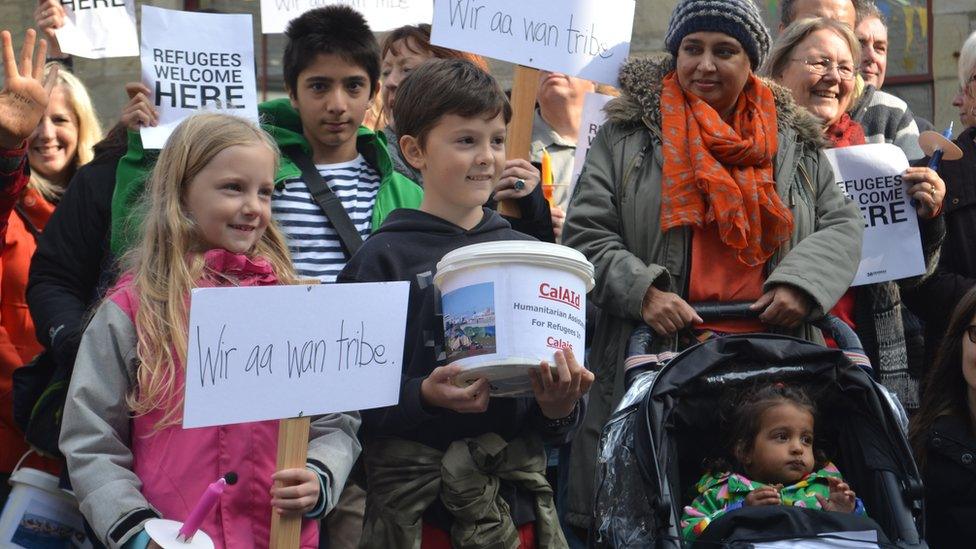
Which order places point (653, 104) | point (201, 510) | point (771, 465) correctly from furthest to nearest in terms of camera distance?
point (653, 104)
point (771, 465)
point (201, 510)

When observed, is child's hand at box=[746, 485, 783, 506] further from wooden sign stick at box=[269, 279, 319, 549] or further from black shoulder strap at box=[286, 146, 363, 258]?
black shoulder strap at box=[286, 146, 363, 258]

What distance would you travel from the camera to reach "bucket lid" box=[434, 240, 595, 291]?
11.4 feet

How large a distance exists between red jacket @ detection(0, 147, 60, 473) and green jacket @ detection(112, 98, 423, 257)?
12.9 inches

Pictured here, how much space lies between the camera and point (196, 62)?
17.2ft

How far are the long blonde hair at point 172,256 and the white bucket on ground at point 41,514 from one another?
0.71 m

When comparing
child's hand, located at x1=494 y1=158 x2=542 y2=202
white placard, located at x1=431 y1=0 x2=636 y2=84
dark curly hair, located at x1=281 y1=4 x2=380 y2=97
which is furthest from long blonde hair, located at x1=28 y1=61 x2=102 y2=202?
child's hand, located at x1=494 y1=158 x2=542 y2=202

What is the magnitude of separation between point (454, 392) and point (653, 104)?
1680 millimetres

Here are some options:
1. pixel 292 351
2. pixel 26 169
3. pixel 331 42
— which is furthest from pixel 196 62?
pixel 292 351

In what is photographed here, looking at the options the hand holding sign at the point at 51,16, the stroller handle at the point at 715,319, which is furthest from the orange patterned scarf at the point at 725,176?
the hand holding sign at the point at 51,16

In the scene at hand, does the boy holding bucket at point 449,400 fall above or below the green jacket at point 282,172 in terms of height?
below

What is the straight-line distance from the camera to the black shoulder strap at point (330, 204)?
452 cm

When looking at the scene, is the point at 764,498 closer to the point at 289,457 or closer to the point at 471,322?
the point at 471,322

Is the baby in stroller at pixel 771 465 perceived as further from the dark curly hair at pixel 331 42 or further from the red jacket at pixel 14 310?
the red jacket at pixel 14 310

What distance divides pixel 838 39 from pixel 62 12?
3218 millimetres
